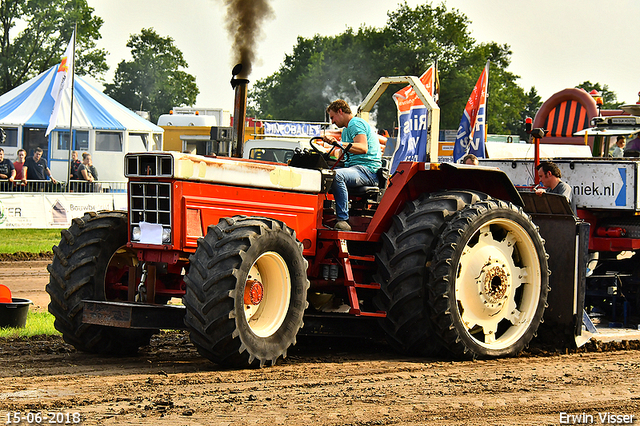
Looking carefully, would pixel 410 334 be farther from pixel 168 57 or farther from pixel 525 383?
pixel 168 57

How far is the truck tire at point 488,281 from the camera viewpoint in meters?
6.49

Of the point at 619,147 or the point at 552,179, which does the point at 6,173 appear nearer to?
the point at 619,147

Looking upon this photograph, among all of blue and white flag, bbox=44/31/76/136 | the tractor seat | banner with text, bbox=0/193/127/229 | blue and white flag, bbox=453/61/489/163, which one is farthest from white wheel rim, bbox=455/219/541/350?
blue and white flag, bbox=44/31/76/136

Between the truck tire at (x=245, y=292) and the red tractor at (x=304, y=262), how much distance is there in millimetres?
10

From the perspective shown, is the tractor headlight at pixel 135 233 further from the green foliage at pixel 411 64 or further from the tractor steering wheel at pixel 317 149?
the green foliage at pixel 411 64

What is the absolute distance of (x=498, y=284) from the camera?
699cm

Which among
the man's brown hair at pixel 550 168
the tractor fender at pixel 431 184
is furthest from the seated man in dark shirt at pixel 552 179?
the tractor fender at pixel 431 184

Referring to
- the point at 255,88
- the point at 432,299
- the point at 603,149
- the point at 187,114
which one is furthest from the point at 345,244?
the point at 255,88

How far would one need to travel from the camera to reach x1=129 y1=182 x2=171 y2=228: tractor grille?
6.07m

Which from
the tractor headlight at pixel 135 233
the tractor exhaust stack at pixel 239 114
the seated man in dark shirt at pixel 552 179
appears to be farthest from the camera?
the seated man in dark shirt at pixel 552 179

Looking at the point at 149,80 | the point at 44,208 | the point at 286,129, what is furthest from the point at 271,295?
the point at 149,80

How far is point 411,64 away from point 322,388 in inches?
2425

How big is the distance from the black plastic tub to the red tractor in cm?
169

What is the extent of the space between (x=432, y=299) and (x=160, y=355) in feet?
7.57
